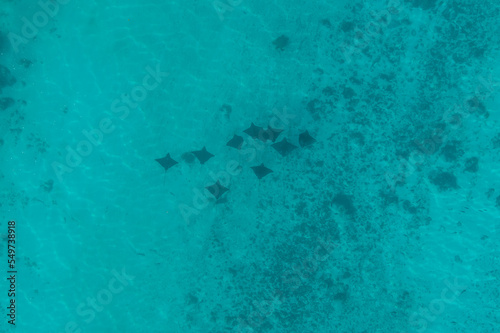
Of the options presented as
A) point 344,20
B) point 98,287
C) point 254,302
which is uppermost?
point 344,20

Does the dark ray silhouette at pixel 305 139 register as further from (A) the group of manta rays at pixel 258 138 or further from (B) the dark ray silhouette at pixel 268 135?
(B) the dark ray silhouette at pixel 268 135

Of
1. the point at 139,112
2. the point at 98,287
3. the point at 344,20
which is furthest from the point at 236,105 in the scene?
the point at 98,287

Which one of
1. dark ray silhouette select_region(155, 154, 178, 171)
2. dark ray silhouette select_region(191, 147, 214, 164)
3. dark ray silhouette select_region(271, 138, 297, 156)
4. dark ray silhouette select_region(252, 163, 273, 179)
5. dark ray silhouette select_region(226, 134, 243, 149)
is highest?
dark ray silhouette select_region(271, 138, 297, 156)

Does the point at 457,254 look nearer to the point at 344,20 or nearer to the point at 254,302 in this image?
the point at 254,302

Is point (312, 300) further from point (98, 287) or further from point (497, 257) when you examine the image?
point (98, 287)

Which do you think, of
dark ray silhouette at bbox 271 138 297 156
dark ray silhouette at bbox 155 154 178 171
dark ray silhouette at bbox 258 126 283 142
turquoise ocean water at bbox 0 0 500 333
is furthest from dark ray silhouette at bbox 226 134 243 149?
dark ray silhouette at bbox 155 154 178 171

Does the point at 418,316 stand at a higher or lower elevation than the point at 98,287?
higher

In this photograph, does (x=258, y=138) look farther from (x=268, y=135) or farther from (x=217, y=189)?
(x=217, y=189)

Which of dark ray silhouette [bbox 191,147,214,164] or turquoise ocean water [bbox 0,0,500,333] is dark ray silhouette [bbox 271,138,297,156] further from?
dark ray silhouette [bbox 191,147,214,164]
